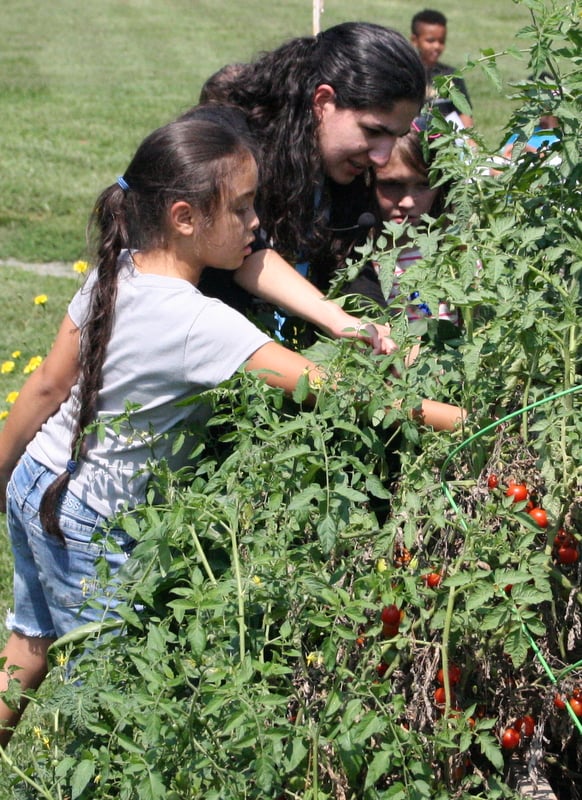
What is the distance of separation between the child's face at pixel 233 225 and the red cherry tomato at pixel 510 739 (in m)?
1.05

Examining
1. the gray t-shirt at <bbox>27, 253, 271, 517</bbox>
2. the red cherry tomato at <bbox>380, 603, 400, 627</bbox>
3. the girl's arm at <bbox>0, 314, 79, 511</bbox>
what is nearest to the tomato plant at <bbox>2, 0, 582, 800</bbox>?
the red cherry tomato at <bbox>380, 603, 400, 627</bbox>

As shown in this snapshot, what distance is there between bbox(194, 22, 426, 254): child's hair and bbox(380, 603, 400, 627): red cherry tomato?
106cm

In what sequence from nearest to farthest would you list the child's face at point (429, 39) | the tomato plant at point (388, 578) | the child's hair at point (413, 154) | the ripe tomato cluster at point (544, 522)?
1. the tomato plant at point (388, 578)
2. the ripe tomato cluster at point (544, 522)
3. the child's hair at point (413, 154)
4. the child's face at point (429, 39)

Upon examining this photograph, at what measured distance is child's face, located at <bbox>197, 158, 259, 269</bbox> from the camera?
221 centimetres

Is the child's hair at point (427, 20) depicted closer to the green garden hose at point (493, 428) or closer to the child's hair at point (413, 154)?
the child's hair at point (413, 154)

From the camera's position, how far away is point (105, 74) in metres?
13.9

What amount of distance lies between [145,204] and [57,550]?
756mm

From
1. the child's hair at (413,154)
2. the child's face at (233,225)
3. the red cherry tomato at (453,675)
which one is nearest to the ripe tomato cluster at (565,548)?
the red cherry tomato at (453,675)

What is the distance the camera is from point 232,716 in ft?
5.13

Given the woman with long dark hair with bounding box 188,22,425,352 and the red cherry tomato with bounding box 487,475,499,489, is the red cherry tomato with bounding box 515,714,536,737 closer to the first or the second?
the red cherry tomato with bounding box 487,475,499,489

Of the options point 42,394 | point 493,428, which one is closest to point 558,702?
point 493,428

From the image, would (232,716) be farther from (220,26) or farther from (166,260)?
(220,26)

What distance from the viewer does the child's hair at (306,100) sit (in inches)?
100

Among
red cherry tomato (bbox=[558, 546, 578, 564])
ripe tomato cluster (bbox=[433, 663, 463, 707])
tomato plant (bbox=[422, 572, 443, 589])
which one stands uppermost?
red cherry tomato (bbox=[558, 546, 578, 564])
